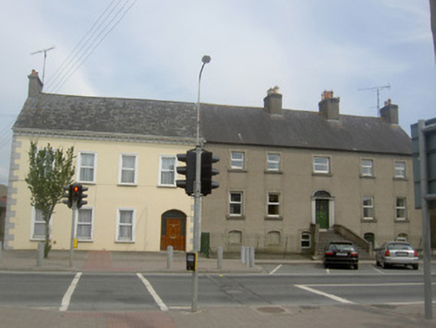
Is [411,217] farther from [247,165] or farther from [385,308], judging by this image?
[385,308]

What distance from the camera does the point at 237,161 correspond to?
30625mm

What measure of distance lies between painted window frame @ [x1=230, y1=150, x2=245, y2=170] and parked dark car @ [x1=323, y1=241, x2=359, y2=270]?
352 inches

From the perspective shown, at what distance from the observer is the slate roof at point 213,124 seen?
2864 cm

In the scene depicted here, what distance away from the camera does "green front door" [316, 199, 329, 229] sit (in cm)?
3173

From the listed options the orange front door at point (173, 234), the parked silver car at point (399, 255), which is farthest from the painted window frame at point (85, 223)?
the parked silver car at point (399, 255)

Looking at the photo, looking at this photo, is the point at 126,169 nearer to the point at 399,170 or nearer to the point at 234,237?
the point at 234,237

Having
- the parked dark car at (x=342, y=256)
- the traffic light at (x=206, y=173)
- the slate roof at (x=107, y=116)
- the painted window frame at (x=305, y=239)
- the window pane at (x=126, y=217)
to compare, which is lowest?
the parked dark car at (x=342, y=256)

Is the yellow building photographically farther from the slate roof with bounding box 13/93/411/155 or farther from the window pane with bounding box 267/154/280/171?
the window pane with bounding box 267/154/280/171

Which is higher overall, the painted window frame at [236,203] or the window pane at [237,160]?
the window pane at [237,160]

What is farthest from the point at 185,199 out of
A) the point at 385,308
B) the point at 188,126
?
the point at 385,308

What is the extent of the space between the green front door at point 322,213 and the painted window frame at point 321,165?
2062 mm

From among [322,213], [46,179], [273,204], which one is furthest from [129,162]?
[322,213]

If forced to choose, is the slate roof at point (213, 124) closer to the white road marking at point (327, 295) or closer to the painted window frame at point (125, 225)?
the painted window frame at point (125, 225)

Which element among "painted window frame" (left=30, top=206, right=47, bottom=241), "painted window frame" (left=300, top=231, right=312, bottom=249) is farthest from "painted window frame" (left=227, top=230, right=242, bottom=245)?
"painted window frame" (left=30, top=206, right=47, bottom=241)
